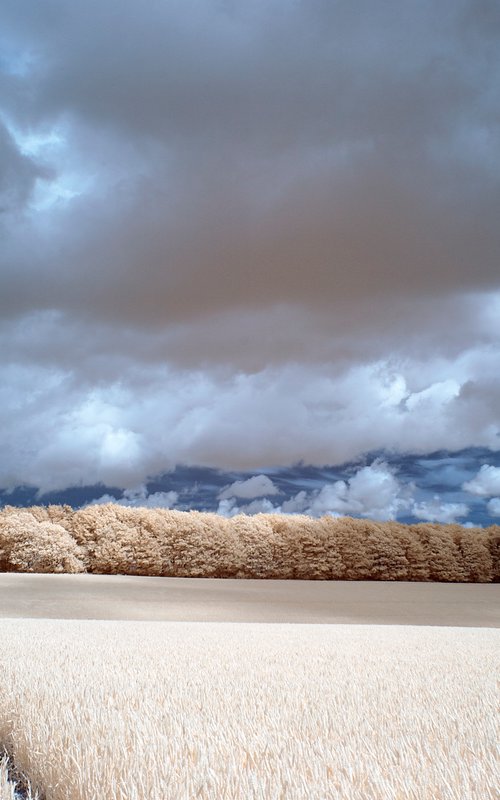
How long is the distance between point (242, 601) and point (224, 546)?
39.2 ft

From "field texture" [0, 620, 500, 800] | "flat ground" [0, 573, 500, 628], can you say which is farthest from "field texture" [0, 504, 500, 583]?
"field texture" [0, 620, 500, 800]

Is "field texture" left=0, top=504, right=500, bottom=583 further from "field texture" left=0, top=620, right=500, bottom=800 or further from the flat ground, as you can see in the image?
"field texture" left=0, top=620, right=500, bottom=800

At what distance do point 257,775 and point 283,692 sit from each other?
7.64 feet

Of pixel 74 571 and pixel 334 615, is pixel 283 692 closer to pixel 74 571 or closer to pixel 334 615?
pixel 334 615

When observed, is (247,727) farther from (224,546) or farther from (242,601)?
(224,546)

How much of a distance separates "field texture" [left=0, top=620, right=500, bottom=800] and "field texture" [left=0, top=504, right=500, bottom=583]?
34.3 meters

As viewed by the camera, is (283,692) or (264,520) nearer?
(283,692)

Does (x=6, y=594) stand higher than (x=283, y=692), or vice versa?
(x=283, y=692)

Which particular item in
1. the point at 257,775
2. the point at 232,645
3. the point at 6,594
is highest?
the point at 257,775

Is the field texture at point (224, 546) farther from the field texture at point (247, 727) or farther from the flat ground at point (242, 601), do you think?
the field texture at point (247, 727)

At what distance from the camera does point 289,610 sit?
28.3 meters

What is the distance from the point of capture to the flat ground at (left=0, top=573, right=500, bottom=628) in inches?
1035

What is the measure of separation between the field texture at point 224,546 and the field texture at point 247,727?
34.3 m

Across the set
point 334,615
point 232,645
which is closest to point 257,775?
point 232,645
